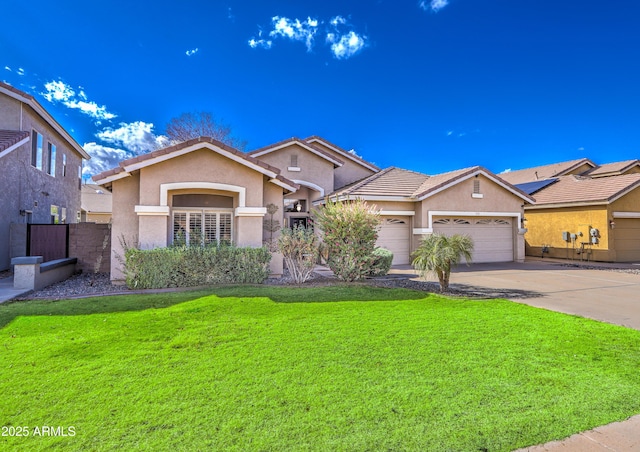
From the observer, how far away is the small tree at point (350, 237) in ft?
A: 36.4

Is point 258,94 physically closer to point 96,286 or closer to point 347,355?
point 96,286

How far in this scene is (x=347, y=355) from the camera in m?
4.80

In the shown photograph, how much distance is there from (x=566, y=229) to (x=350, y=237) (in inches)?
658

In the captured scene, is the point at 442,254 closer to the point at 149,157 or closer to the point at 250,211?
the point at 250,211

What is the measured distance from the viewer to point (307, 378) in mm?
4074

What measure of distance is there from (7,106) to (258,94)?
519 inches

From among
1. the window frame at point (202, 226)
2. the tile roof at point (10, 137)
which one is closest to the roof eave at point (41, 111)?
the tile roof at point (10, 137)

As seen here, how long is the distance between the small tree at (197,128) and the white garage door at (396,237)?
20820mm

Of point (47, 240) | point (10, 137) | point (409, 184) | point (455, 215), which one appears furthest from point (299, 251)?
point (10, 137)

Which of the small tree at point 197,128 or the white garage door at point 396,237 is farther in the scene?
the small tree at point 197,128

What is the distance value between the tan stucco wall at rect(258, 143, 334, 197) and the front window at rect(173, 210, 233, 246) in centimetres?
724

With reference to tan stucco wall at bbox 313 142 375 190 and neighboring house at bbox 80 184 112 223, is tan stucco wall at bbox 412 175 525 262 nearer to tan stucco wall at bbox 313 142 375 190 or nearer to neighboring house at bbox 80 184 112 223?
tan stucco wall at bbox 313 142 375 190

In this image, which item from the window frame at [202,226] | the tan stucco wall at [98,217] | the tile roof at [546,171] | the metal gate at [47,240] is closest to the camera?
Answer: the window frame at [202,226]

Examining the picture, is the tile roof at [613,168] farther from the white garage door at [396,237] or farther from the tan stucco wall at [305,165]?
the tan stucco wall at [305,165]
